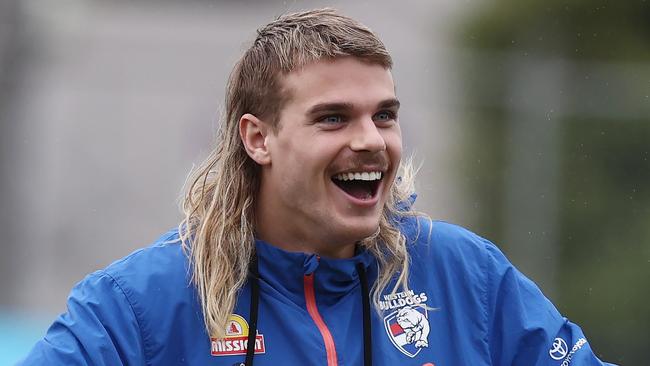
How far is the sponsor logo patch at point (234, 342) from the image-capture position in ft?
12.3

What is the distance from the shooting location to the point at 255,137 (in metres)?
4.00

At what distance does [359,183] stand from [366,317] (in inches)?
15.4

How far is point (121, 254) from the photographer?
14648mm

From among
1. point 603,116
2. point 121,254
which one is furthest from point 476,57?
point 121,254

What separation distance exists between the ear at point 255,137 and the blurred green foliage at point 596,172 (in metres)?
5.51

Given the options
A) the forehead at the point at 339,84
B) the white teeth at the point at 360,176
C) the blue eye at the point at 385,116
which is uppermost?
the forehead at the point at 339,84

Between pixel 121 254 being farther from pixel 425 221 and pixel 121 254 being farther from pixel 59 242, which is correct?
pixel 425 221

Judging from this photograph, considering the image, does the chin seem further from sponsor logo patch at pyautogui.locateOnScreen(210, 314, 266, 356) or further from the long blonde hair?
sponsor logo patch at pyautogui.locateOnScreen(210, 314, 266, 356)

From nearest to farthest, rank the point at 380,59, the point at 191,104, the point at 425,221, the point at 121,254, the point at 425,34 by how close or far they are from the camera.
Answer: the point at 380,59, the point at 425,221, the point at 425,34, the point at 121,254, the point at 191,104

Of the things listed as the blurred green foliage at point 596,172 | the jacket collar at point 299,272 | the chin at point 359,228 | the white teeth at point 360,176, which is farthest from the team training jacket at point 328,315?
the blurred green foliage at point 596,172

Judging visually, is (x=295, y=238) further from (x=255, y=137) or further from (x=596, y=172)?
(x=596, y=172)

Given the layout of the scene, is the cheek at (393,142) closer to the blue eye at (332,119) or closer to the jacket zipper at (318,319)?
the blue eye at (332,119)

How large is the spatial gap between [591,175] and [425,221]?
5410mm

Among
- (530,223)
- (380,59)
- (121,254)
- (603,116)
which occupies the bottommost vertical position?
(121,254)
